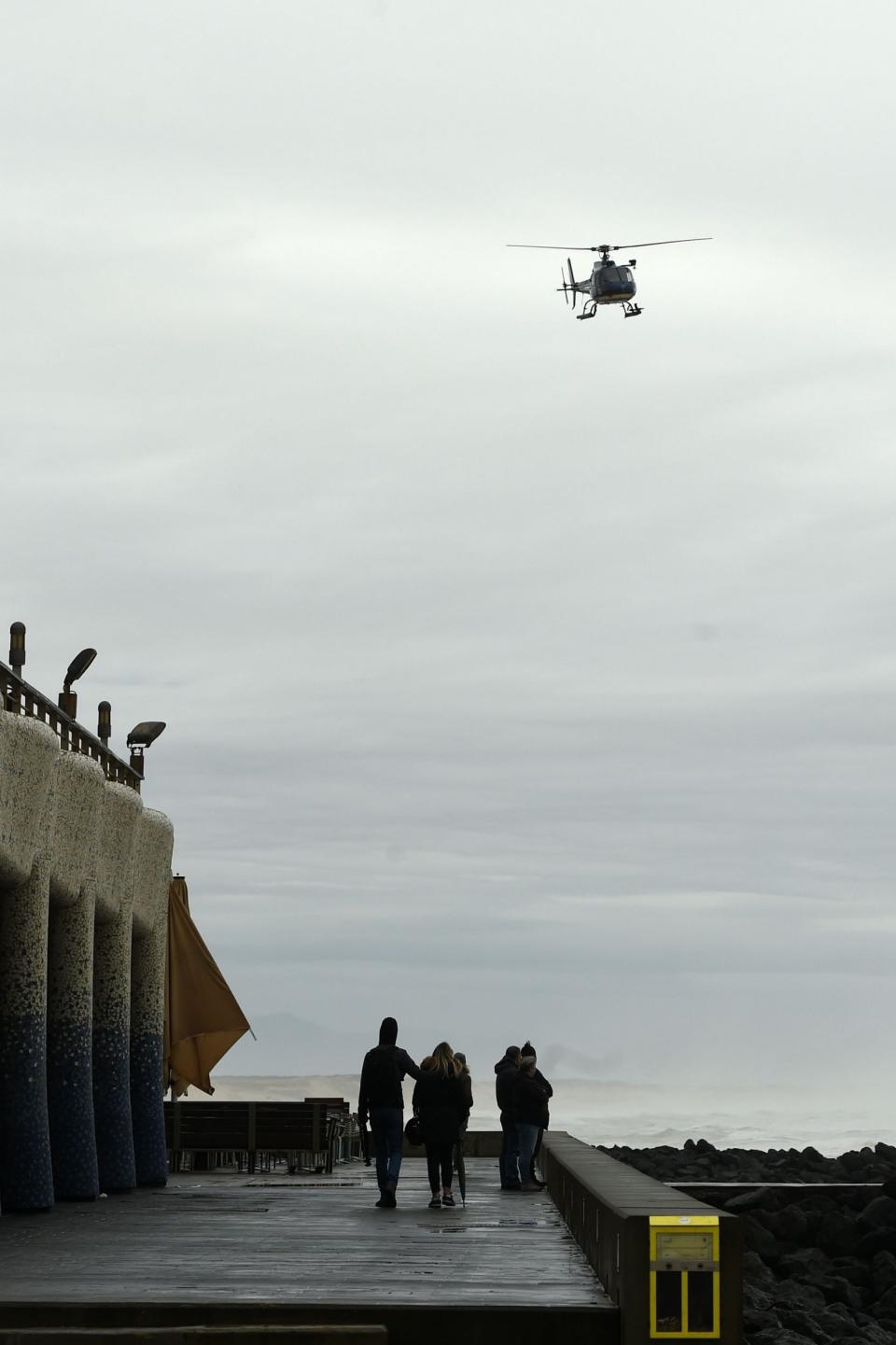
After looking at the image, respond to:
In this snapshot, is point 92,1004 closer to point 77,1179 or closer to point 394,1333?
point 77,1179

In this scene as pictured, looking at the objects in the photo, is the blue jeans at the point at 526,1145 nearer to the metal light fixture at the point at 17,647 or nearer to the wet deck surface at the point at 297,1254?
the wet deck surface at the point at 297,1254

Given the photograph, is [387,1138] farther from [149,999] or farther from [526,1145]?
[149,999]

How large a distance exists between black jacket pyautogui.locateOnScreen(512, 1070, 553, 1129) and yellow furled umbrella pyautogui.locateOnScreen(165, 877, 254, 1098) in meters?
5.97

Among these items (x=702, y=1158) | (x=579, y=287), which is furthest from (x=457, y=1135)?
(x=579, y=287)

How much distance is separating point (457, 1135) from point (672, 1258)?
8.81 meters

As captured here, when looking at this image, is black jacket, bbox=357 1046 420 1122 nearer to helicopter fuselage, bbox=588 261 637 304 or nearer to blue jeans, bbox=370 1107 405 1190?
blue jeans, bbox=370 1107 405 1190

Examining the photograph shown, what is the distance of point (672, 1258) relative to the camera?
10.5 m

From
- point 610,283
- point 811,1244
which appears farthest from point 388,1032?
point 610,283

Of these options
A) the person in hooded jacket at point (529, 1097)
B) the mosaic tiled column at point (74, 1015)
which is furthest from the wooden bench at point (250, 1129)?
the mosaic tiled column at point (74, 1015)

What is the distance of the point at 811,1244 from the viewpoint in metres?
29.3

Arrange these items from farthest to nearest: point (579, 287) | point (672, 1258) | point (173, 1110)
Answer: point (579, 287), point (173, 1110), point (672, 1258)

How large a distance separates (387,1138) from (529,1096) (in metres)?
3.13

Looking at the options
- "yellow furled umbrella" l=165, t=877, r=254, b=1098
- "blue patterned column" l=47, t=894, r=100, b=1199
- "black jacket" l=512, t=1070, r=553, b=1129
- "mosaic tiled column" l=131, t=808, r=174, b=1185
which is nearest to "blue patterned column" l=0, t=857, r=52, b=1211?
Answer: "blue patterned column" l=47, t=894, r=100, b=1199

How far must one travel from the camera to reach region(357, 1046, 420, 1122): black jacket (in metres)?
18.7
